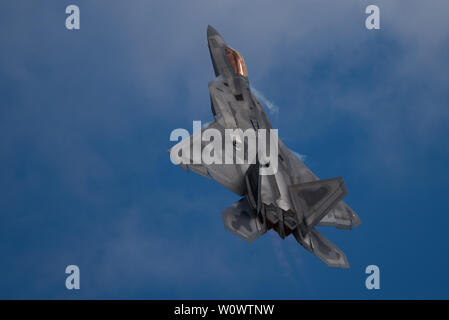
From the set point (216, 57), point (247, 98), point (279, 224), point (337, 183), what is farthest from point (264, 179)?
point (216, 57)

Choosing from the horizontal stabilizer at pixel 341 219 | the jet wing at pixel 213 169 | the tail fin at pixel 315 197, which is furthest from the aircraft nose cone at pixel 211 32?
the tail fin at pixel 315 197

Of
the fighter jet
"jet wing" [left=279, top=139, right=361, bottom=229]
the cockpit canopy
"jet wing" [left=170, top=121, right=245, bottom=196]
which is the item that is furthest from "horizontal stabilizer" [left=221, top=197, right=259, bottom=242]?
the cockpit canopy

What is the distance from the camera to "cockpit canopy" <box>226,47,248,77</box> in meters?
32.1

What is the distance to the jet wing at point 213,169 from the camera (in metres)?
25.7

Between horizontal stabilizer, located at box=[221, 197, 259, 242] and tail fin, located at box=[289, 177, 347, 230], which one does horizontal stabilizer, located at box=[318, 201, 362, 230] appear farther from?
horizontal stabilizer, located at box=[221, 197, 259, 242]

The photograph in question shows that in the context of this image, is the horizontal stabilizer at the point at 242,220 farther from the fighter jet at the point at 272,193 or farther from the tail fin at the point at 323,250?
the tail fin at the point at 323,250

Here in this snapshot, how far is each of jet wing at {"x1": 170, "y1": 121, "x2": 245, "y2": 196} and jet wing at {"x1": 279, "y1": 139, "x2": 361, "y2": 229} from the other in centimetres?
269

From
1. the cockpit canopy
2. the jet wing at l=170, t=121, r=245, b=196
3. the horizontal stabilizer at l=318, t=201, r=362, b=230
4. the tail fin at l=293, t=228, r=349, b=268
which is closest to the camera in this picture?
the tail fin at l=293, t=228, r=349, b=268

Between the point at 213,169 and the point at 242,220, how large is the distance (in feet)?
11.1

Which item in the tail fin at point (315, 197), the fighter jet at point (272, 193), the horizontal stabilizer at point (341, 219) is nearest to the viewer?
the tail fin at point (315, 197)

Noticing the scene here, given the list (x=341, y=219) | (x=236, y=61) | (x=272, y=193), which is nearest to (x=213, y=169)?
(x=272, y=193)

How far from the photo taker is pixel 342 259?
77.5 ft

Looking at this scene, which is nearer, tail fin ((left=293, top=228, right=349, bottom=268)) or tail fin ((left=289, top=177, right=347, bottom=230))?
tail fin ((left=289, top=177, right=347, bottom=230))

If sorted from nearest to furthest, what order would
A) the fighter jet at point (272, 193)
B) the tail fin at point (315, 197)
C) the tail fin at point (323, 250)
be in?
the tail fin at point (315, 197) < the fighter jet at point (272, 193) < the tail fin at point (323, 250)
